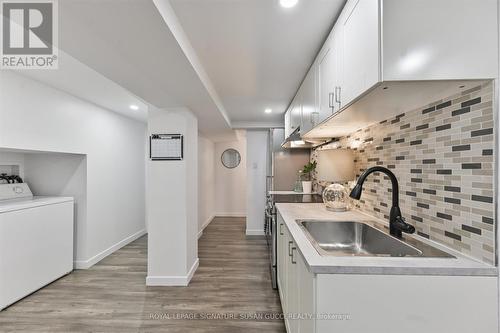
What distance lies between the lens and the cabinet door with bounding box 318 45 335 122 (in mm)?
1514

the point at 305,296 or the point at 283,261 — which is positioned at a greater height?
the point at 305,296

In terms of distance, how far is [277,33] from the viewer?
1599 mm

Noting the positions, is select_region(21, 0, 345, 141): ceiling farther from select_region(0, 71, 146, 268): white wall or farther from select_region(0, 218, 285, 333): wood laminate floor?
select_region(0, 218, 285, 333): wood laminate floor

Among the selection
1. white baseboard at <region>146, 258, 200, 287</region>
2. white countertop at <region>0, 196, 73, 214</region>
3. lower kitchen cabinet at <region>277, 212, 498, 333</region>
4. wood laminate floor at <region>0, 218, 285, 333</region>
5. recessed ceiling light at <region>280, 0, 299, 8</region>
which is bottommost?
wood laminate floor at <region>0, 218, 285, 333</region>

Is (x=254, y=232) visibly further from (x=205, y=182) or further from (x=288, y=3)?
(x=288, y=3)

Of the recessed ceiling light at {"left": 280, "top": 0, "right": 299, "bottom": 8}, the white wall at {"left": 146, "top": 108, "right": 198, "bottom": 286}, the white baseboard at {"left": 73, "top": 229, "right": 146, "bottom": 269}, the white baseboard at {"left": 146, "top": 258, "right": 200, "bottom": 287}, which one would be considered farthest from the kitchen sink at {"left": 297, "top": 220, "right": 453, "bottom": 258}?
the white baseboard at {"left": 73, "top": 229, "right": 146, "bottom": 269}

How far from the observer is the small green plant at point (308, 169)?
136 inches

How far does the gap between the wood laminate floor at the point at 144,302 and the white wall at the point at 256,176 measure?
1.45 metres

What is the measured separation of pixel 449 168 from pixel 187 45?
165cm

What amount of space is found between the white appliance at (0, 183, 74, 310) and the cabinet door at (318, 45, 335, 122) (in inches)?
119

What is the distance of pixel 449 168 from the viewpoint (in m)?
1.11

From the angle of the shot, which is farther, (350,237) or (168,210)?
(168,210)

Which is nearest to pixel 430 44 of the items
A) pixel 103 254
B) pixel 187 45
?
pixel 187 45

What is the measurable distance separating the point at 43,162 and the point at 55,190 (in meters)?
0.40
